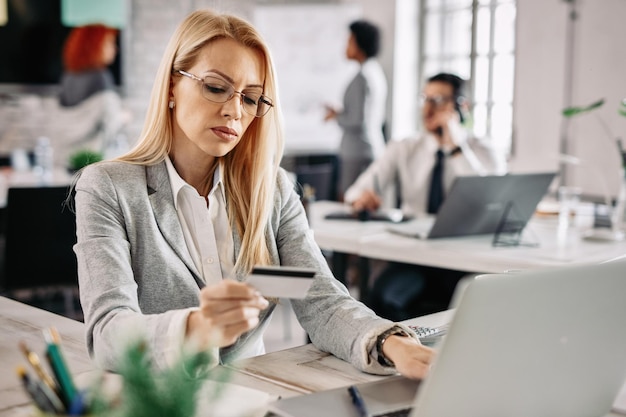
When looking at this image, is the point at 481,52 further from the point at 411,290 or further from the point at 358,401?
the point at 358,401

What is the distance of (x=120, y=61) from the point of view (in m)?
7.10

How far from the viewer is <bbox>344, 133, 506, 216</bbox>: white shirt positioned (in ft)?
12.1

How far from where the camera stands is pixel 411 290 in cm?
318

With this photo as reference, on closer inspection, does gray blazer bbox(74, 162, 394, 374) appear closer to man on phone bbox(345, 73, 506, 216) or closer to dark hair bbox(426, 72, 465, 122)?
man on phone bbox(345, 73, 506, 216)

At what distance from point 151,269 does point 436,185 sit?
7.36 ft

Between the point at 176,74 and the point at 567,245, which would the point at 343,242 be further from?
the point at 176,74

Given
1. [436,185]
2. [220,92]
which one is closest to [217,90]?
[220,92]

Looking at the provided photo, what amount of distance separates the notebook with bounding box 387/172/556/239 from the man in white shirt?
1.07 feet

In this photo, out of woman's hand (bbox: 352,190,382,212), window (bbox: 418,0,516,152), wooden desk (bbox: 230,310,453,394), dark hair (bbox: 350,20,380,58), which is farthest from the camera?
window (bbox: 418,0,516,152)

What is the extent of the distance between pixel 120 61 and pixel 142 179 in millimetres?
5840

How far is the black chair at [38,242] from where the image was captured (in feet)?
10.5

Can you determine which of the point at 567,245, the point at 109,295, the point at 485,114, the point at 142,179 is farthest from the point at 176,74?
the point at 485,114

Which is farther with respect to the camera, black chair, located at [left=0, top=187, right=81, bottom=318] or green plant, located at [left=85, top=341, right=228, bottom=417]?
black chair, located at [left=0, top=187, right=81, bottom=318]

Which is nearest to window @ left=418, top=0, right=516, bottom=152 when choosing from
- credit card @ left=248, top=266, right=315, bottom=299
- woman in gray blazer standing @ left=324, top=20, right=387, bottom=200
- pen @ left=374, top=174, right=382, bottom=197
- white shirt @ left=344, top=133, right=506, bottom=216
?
woman in gray blazer standing @ left=324, top=20, right=387, bottom=200
